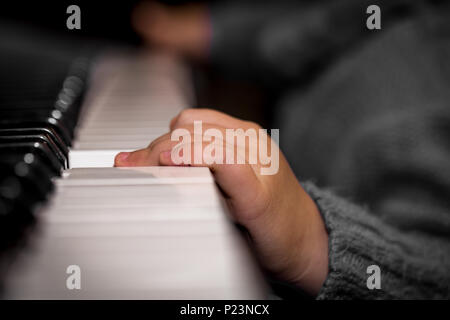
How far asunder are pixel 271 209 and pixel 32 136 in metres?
0.24

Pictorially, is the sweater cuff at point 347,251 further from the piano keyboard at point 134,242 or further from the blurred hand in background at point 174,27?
the blurred hand in background at point 174,27

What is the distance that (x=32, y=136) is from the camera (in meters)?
0.40

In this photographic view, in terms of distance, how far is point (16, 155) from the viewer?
1.14 feet

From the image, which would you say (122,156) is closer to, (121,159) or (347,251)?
(121,159)

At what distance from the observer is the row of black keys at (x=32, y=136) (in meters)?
0.27

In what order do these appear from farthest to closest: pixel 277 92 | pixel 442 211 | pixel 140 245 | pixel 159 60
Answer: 1. pixel 277 92
2. pixel 159 60
3. pixel 442 211
4. pixel 140 245

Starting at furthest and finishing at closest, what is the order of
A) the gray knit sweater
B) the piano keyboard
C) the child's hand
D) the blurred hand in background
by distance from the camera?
the blurred hand in background
the gray knit sweater
the child's hand
the piano keyboard

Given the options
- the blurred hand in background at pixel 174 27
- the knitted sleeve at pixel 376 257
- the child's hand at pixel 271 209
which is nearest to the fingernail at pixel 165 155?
the child's hand at pixel 271 209

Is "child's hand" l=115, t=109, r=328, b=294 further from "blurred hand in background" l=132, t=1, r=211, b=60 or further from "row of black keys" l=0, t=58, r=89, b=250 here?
"blurred hand in background" l=132, t=1, r=211, b=60

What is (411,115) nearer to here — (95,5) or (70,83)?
(70,83)

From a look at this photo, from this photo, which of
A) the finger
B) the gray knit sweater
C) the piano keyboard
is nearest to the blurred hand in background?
the gray knit sweater

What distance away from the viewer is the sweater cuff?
45 cm

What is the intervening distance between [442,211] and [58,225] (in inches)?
18.8
